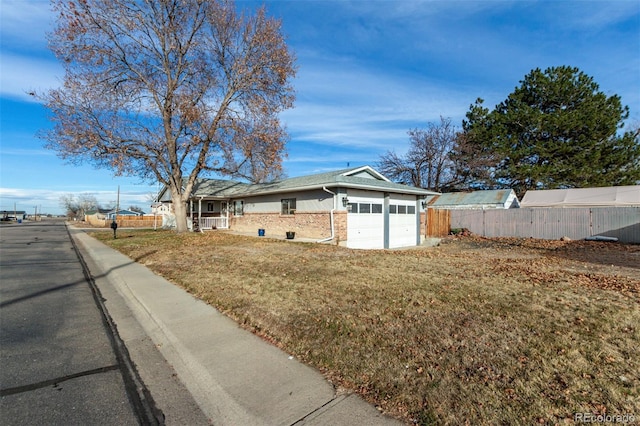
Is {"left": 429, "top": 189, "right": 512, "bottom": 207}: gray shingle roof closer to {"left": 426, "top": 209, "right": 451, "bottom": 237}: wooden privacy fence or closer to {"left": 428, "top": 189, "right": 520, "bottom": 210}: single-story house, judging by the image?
{"left": 428, "top": 189, "right": 520, "bottom": 210}: single-story house

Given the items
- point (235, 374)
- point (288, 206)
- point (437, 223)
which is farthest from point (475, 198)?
point (235, 374)

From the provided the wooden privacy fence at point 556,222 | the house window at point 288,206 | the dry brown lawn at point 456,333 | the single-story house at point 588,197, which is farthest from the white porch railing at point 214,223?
the single-story house at point 588,197

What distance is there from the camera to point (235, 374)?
3.12 meters

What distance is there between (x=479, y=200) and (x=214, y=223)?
22.7 m

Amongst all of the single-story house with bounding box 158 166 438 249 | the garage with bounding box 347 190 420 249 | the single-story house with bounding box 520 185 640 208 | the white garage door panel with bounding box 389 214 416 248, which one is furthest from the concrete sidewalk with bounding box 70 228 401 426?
the single-story house with bounding box 520 185 640 208

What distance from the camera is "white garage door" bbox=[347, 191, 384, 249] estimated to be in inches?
603

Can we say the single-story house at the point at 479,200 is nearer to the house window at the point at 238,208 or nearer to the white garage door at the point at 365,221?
the white garage door at the point at 365,221

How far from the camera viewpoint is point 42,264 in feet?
32.8

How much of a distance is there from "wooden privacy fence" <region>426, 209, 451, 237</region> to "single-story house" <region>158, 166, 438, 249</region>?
1.73 meters

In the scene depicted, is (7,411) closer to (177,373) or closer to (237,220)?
(177,373)

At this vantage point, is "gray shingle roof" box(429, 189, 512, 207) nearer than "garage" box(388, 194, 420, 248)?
No

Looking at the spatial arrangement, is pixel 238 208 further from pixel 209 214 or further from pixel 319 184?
pixel 319 184

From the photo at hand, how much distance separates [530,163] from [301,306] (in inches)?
1274

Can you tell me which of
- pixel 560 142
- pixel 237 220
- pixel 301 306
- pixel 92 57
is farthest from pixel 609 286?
pixel 560 142
